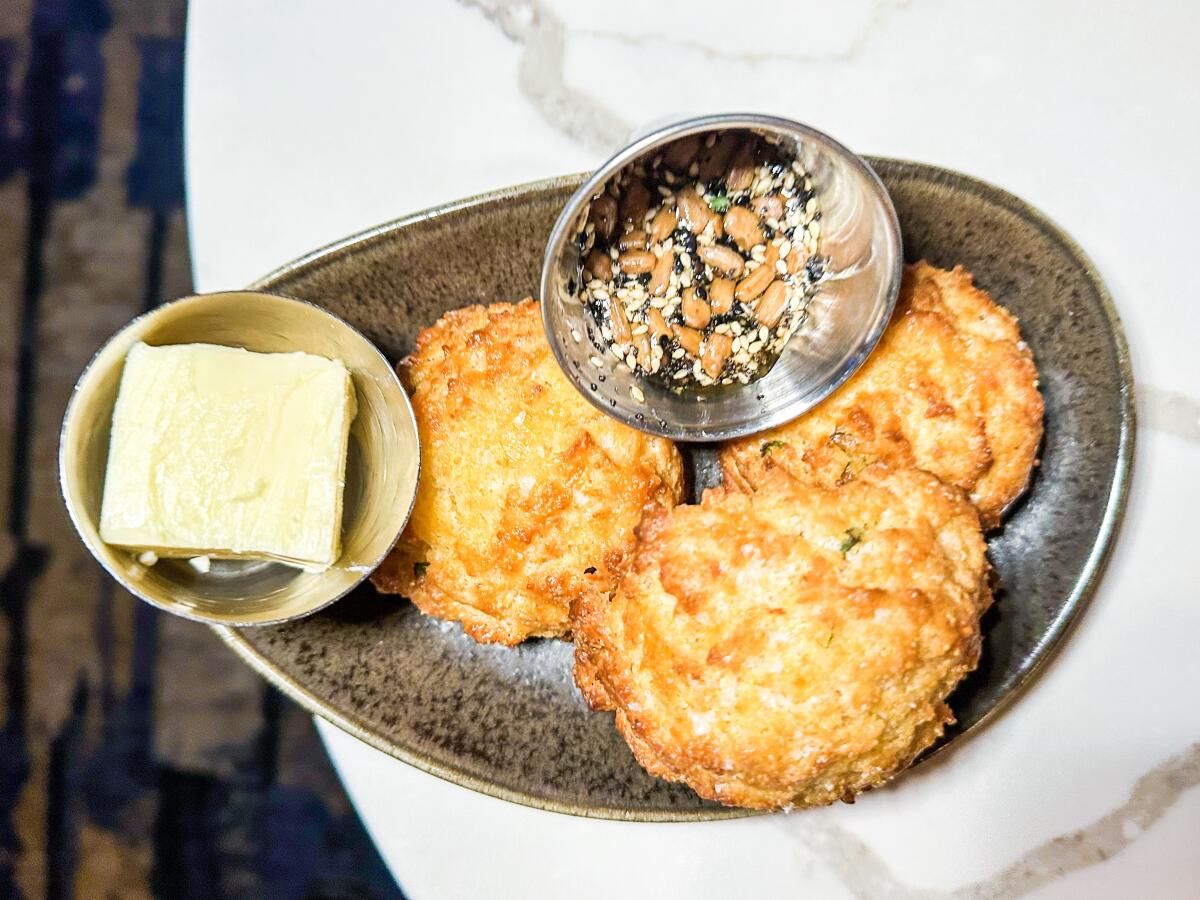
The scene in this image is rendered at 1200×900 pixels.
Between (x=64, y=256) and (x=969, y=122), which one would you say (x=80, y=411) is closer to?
(x=64, y=256)

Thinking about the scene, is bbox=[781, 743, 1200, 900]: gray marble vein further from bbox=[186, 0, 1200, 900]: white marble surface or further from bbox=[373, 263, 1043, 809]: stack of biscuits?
bbox=[373, 263, 1043, 809]: stack of biscuits

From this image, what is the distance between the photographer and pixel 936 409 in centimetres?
197

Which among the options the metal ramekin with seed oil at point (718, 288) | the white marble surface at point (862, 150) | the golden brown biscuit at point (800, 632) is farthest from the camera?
the white marble surface at point (862, 150)

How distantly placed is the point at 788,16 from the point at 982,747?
184 centimetres

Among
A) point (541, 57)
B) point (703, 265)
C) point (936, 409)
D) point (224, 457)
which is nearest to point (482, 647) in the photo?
point (224, 457)

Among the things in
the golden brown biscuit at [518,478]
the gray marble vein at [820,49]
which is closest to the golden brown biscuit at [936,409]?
the golden brown biscuit at [518,478]

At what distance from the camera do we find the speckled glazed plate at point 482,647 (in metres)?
2.03

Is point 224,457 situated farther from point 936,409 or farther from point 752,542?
point 936,409

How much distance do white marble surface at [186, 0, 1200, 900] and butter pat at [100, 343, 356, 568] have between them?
0.59 m

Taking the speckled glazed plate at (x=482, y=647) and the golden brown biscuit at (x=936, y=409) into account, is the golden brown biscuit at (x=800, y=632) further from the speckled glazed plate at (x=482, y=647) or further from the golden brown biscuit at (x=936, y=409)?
the speckled glazed plate at (x=482, y=647)

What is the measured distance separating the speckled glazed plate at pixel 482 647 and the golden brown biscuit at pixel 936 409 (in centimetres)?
15

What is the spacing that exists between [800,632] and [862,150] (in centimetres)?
123

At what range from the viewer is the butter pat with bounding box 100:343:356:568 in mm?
1771

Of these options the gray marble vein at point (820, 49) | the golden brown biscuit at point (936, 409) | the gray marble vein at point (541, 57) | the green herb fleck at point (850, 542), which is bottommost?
the green herb fleck at point (850, 542)
